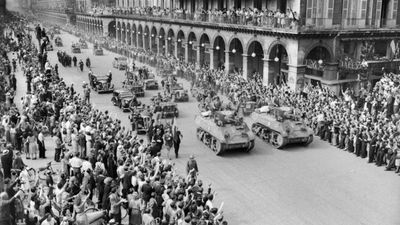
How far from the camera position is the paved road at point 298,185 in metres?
14.5

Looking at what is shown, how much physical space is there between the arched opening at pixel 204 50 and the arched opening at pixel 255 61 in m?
6.21

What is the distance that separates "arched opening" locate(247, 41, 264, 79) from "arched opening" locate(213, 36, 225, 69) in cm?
440

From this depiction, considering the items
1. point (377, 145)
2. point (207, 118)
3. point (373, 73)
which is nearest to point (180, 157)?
point (207, 118)

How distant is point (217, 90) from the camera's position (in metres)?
34.8

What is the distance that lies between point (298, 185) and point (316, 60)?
60.5 ft

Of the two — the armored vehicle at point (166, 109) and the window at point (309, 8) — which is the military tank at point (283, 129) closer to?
the armored vehicle at point (166, 109)

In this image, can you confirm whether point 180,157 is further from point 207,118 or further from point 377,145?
point 377,145

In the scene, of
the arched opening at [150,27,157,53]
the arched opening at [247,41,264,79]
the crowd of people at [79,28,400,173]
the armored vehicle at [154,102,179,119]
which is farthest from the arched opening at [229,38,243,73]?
the arched opening at [150,27,157,53]

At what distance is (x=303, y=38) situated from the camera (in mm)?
30984

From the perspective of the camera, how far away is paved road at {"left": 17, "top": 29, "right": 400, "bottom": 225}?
14.5 metres

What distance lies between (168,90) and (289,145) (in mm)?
12980

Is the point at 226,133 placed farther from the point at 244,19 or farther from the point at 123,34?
the point at 123,34

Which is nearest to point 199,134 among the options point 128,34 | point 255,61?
→ point 255,61

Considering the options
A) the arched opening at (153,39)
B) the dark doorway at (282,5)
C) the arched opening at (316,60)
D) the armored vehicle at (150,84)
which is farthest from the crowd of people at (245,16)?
the armored vehicle at (150,84)
